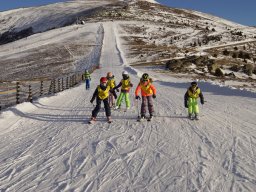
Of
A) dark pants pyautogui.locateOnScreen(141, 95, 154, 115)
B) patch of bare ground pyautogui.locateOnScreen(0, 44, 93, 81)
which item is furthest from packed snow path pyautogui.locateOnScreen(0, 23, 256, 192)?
patch of bare ground pyautogui.locateOnScreen(0, 44, 93, 81)

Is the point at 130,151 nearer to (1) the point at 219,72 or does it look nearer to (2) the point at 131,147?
(2) the point at 131,147

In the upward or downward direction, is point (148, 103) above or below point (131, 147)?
above

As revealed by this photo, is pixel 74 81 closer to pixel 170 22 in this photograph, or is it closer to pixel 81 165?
pixel 81 165

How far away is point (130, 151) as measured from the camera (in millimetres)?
9125

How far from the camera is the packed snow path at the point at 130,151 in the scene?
23.3 ft

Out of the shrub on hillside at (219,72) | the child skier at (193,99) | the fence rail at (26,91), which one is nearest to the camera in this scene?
the child skier at (193,99)

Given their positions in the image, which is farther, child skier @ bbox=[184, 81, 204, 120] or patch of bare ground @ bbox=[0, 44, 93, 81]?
patch of bare ground @ bbox=[0, 44, 93, 81]

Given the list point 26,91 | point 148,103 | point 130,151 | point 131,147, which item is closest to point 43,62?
point 26,91

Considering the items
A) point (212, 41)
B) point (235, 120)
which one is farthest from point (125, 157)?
point (212, 41)

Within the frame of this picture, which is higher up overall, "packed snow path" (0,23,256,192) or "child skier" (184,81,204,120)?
"child skier" (184,81,204,120)

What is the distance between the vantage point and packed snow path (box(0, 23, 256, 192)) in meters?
7.11

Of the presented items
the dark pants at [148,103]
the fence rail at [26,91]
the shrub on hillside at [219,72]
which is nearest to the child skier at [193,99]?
the dark pants at [148,103]

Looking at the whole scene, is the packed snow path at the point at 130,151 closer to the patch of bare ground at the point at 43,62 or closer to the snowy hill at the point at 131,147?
the snowy hill at the point at 131,147

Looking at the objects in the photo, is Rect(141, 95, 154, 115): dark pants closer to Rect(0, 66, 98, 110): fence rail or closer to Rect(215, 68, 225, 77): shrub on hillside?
Rect(0, 66, 98, 110): fence rail
